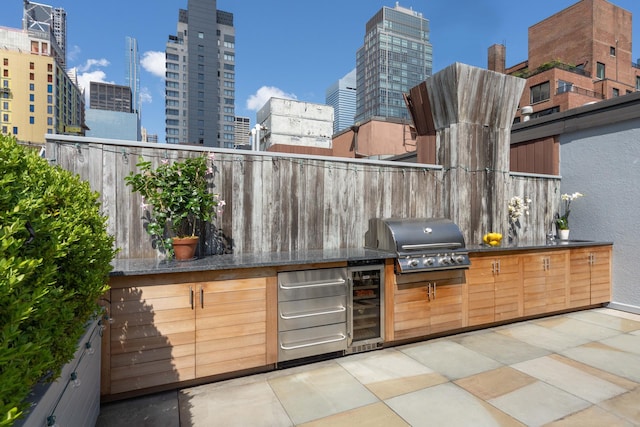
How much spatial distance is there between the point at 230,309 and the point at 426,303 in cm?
192

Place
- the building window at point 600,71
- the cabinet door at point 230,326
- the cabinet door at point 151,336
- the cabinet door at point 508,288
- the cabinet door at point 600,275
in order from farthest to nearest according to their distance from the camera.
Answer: the building window at point 600,71
the cabinet door at point 600,275
the cabinet door at point 508,288
the cabinet door at point 230,326
the cabinet door at point 151,336

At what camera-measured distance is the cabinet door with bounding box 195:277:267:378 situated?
244cm

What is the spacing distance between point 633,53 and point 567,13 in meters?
7.00

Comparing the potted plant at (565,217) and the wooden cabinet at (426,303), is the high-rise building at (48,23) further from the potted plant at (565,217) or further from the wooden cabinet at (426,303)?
the potted plant at (565,217)

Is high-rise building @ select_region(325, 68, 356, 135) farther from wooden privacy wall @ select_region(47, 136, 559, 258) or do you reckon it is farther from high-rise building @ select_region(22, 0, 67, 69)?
wooden privacy wall @ select_region(47, 136, 559, 258)

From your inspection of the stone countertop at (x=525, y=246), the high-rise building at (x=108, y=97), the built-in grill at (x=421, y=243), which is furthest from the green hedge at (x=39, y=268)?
the high-rise building at (x=108, y=97)

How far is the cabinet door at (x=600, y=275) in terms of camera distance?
4.23 meters

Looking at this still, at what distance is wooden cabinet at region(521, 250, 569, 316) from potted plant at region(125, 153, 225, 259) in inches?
139

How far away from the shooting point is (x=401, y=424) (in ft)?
6.61

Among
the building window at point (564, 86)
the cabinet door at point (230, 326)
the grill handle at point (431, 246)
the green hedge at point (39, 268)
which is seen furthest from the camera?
the building window at point (564, 86)

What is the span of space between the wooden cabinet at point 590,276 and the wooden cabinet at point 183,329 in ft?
12.7

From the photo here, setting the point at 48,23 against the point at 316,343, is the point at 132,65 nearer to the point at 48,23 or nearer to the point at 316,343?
the point at 48,23

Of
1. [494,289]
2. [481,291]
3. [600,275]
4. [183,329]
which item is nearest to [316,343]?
[183,329]

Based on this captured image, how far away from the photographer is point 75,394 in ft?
5.15
